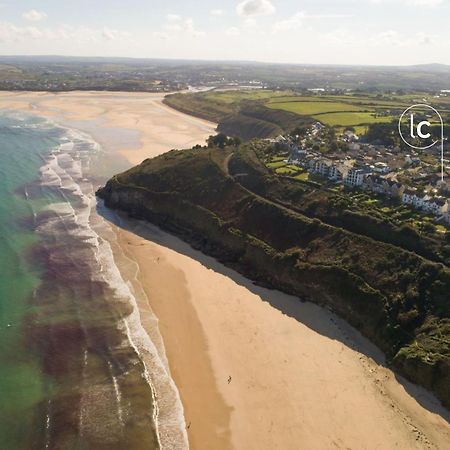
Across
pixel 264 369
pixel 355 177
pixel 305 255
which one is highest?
pixel 355 177

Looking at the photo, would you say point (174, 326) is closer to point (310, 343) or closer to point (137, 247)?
point (310, 343)

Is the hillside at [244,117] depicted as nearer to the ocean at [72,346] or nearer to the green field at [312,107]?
the green field at [312,107]

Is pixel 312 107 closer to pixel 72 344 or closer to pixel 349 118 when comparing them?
pixel 349 118

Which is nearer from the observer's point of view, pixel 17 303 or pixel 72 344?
pixel 72 344

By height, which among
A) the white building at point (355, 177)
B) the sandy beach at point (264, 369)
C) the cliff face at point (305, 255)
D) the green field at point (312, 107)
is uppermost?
the green field at point (312, 107)

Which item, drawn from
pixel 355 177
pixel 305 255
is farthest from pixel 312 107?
pixel 305 255

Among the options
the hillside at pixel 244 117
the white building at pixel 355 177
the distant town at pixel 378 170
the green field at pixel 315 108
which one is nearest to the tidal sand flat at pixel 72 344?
the distant town at pixel 378 170

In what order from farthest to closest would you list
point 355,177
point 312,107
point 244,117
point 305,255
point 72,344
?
point 312,107 → point 244,117 → point 355,177 → point 305,255 → point 72,344
